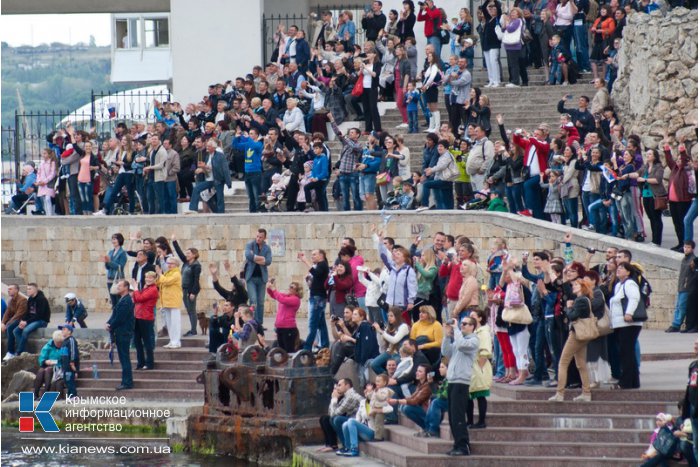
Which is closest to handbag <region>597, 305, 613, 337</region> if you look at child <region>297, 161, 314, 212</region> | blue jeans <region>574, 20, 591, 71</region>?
child <region>297, 161, 314, 212</region>

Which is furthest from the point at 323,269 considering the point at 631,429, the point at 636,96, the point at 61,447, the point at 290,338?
the point at 636,96

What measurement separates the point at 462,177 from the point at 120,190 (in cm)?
676

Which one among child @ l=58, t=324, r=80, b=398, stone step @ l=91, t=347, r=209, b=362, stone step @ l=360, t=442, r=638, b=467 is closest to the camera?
stone step @ l=360, t=442, r=638, b=467

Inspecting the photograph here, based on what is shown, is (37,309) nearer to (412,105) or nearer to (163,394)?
(163,394)

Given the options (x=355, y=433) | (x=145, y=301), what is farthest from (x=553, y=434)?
(x=145, y=301)

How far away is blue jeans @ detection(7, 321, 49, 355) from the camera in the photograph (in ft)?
88.2

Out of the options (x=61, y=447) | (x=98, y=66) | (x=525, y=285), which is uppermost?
(x=98, y=66)

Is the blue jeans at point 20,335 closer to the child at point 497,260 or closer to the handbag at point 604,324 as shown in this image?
the child at point 497,260

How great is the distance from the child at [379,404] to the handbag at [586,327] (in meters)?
2.60

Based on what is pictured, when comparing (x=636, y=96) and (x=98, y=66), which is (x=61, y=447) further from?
(x=98, y=66)

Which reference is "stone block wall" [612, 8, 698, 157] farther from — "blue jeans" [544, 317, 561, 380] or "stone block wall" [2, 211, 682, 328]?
"blue jeans" [544, 317, 561, 380]

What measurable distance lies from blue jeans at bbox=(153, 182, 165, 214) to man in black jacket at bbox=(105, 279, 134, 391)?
601 centimetres

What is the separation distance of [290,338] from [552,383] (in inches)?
219

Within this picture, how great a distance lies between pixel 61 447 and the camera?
23141 mm
